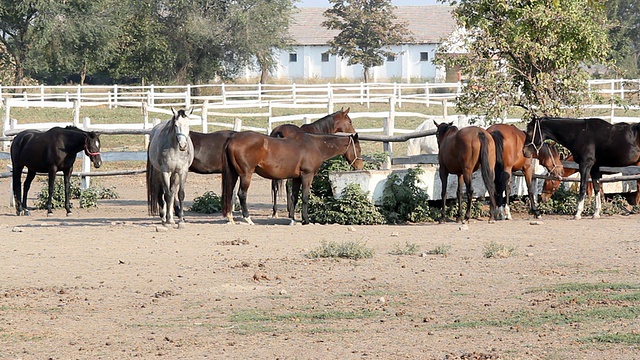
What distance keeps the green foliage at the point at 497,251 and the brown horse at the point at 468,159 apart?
3.41 m

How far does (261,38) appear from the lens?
52.1m

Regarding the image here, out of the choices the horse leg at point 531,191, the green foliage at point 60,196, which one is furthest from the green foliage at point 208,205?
the horse leg at point 531,191

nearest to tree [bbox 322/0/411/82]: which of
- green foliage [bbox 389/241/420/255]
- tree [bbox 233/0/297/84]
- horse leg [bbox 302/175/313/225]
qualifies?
tree [bbox 233/0/297/84]

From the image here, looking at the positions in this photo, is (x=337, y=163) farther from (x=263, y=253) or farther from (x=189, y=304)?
(x=189, y=304)

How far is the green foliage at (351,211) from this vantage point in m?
15.6

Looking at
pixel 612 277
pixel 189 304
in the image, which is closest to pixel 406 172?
pixel 612 277

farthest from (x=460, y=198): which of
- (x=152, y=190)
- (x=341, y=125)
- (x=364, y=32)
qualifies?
(x=364, y=32)

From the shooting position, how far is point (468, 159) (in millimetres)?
15297

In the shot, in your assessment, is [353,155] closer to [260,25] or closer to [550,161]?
[550,161]

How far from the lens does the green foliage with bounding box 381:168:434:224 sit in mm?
15930

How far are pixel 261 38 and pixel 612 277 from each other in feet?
142

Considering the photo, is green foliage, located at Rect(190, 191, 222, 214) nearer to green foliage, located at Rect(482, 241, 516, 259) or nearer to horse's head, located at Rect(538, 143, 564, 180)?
horse's head, located at Rect(538, 143, 564, 180)

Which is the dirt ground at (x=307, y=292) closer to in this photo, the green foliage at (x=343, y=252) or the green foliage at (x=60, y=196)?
the green foliage at (x=343, y=252)

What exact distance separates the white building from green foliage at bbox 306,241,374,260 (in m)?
56.5
